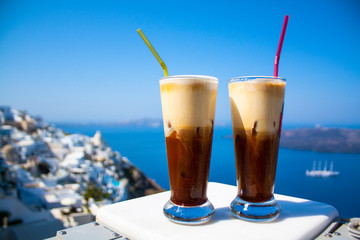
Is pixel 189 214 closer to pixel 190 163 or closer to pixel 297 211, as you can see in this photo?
pixel 190 163

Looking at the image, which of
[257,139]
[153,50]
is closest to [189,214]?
[257,139]

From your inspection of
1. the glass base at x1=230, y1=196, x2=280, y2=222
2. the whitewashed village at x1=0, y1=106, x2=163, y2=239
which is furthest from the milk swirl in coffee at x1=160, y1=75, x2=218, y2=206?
the whitewashed village at x1=0, y1=106, x2=163, y2=239

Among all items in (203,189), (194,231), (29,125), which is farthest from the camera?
(29,125)

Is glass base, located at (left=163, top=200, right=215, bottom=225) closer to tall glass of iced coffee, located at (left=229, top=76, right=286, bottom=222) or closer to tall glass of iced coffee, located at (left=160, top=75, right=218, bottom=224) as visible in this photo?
tall glass of iced coffee, located at (left=160, top=75, right=218, bottom=224)

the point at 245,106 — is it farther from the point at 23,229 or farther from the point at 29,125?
the point at 29,125

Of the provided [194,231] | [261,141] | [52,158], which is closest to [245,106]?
[261,141]

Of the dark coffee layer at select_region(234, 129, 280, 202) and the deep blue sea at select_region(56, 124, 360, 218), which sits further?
the deep blue sea at select_region(56, 124, 360, 218)

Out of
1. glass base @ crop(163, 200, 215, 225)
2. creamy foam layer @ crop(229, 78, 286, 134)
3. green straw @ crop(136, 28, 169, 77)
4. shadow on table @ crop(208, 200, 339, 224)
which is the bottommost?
shadow on table @ crop(208, 200, 339, 224)

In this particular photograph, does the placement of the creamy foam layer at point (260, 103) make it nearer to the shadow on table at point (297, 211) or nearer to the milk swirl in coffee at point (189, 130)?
the milk swirl in coffee at point (189, 130)
